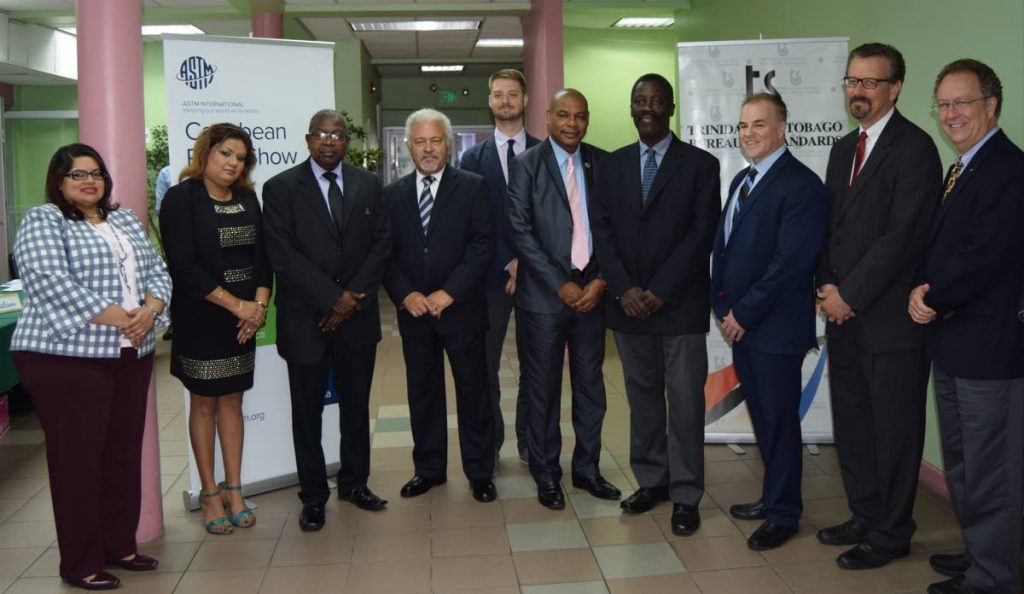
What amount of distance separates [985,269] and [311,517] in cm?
275

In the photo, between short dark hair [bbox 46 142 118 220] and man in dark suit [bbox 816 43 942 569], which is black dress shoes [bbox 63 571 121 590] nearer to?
short dark hair [bbox 46 142 118 220]

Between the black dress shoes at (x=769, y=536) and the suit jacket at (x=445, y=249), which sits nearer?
the black dress shoes at (x=769, y=536)

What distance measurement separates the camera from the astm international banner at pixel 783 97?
181 inches

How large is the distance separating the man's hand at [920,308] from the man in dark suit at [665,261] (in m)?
0.85

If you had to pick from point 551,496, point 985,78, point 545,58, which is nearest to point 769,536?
point 551,496

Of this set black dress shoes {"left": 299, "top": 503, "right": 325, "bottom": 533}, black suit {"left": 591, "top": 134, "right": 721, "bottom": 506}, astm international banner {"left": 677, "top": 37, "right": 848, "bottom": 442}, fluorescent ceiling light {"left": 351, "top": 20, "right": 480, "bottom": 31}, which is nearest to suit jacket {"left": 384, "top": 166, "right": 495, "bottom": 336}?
black suit {"left": 591, "top": 134, "right": 721, "bottom": 506}

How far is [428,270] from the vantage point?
389 centimetres

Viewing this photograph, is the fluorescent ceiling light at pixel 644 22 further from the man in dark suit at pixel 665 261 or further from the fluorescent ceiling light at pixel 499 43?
the man in dark suit at pixel 665 261

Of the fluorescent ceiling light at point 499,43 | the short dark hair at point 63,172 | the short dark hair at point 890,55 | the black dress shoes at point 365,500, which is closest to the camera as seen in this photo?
the short dark hair at point 63,172

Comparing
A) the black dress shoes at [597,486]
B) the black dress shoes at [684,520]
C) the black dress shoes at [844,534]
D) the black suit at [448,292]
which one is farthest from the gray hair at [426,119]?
the black dress shoes at [844,534]

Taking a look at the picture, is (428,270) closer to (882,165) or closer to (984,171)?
(882,165)

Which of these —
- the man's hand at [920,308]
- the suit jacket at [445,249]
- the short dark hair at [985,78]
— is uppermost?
the short dark hair at [985,78]

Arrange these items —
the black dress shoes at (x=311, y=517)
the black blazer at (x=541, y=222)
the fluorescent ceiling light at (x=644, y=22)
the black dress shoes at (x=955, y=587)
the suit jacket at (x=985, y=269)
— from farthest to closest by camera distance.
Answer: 1. the fluorescent ceiling light at (x=644, y=22)
2. the black blazer at (x=541, y=222)
3. the black dress shoes at (x=311, y=517)
4. the black dress shoes at (x=955, y=587)
5. the suit jacket at (x=985, y=269)

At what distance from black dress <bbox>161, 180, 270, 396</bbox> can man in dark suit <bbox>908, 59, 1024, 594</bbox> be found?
256 centimetres
